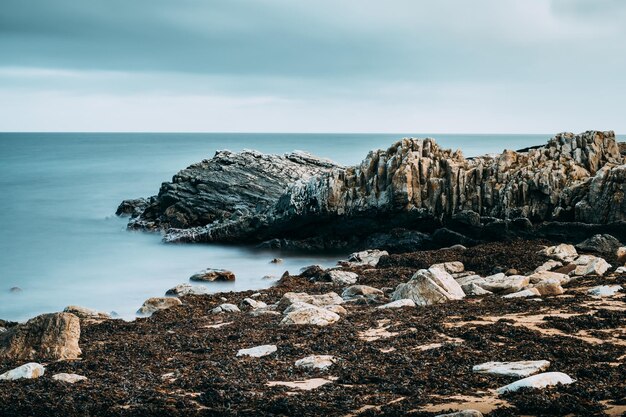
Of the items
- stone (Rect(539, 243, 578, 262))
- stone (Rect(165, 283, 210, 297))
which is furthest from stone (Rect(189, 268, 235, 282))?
stone (Rect(539, 243, 578, 262))

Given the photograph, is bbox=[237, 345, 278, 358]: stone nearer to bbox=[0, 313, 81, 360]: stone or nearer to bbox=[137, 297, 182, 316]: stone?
bbox=[0, 313, 81, 360]: stone

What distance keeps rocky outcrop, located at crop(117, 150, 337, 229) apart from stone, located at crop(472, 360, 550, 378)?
2865 cm

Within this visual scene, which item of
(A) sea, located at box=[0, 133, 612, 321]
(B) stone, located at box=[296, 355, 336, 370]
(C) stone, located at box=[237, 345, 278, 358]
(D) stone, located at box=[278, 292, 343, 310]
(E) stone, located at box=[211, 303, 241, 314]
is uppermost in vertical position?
(B) stone, located at box=[296, 355, 336, 370]

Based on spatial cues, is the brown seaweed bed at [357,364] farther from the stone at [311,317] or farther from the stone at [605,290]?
the stone at [605,290]

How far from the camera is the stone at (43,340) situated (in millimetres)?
13625

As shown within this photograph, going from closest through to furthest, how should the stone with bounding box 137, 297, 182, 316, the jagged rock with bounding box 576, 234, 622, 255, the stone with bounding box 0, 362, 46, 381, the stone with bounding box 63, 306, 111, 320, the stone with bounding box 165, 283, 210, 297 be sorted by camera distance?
the stone with bounding box 0, 362, 46, 381 < the stone with bounding box 63, 306, 111, 320 < the stone with bounding box 137, 297, 182, 316 < the stone with bounding box 165, 283, 210, 297 < the jagged rock with bounding box 576, 234, 622, 255

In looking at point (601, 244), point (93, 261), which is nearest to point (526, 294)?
point (601, 244)

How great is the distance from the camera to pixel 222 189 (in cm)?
4284

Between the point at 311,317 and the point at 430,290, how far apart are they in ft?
10.9

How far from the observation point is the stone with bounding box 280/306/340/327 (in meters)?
15.2

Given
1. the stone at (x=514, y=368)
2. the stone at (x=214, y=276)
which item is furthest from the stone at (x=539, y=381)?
the stone at (x=214, y=276)

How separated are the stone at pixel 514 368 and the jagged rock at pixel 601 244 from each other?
49.7ft

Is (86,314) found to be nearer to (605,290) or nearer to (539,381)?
(605,290)

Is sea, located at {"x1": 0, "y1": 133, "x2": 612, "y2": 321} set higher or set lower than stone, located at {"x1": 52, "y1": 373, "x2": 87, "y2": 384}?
lower
